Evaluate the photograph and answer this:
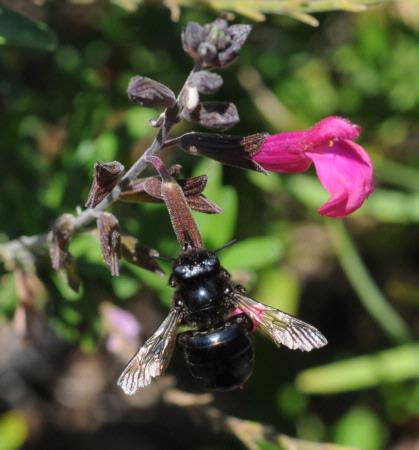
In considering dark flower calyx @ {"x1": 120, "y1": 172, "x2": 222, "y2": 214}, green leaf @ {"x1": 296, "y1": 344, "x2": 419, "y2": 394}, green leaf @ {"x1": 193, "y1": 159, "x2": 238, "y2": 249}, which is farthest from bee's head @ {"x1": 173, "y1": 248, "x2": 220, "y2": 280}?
green leaf @ {"x1": 296, "y1": 344, "x2": 419, "y2": 394}

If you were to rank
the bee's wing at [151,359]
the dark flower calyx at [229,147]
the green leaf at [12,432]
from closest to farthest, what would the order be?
the bee's wing at [151,359] → the dark flower calyx at [229,147] → the green leaf at [12,432]

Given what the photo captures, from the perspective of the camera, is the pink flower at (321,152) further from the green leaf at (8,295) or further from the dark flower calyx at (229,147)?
the green leaf at (8,295)

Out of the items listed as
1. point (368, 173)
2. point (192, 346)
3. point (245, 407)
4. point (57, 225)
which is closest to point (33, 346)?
point (245, 407)

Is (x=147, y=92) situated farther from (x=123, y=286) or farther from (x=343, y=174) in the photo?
(x=123, y=286)

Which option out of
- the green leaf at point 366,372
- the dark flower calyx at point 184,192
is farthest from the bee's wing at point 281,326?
the green leaf at point 366,372

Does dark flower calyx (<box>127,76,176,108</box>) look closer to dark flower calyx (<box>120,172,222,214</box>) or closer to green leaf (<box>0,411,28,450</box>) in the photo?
dark flower calyx (<box>120,172,222,214</box>)

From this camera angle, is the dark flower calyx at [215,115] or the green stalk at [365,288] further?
the green stalk at [365,288]

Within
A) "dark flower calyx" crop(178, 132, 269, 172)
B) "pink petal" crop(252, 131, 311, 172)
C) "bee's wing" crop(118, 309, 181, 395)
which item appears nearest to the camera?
"bee's wing" crop(118, 309, 181, 395)
